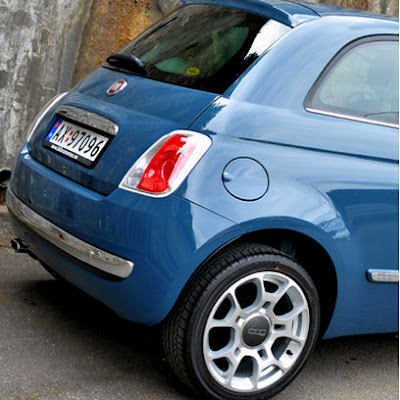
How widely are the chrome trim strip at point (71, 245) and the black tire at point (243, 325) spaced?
0.27m

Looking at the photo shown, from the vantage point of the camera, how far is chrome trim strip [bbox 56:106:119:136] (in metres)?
3.63

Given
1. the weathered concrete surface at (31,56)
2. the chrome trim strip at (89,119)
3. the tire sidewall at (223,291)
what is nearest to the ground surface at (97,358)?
the tire sidewall at (223,291)

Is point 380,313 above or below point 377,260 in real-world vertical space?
below

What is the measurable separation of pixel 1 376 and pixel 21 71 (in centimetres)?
318

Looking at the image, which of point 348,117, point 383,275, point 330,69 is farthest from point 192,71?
point 383,275

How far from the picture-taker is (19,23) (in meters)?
6.08

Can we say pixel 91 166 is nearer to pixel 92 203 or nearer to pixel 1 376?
pixel 92 203

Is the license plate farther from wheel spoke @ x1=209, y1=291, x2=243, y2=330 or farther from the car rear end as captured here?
wheel spoke @ x1=209, y1=291, x2=243, y2=330

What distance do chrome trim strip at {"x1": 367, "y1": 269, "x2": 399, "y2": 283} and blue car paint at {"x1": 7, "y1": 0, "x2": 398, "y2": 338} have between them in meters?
0.03

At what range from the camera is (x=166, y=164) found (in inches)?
132

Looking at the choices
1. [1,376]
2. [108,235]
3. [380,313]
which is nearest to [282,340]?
[380,313]

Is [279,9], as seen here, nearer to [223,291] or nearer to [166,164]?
[166,164]

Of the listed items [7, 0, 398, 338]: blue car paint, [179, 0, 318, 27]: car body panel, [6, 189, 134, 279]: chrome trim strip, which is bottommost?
[6, 189, 134, 279]: chrome trim strip

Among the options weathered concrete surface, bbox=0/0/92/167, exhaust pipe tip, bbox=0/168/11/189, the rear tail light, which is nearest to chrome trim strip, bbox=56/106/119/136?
the rear tail light
